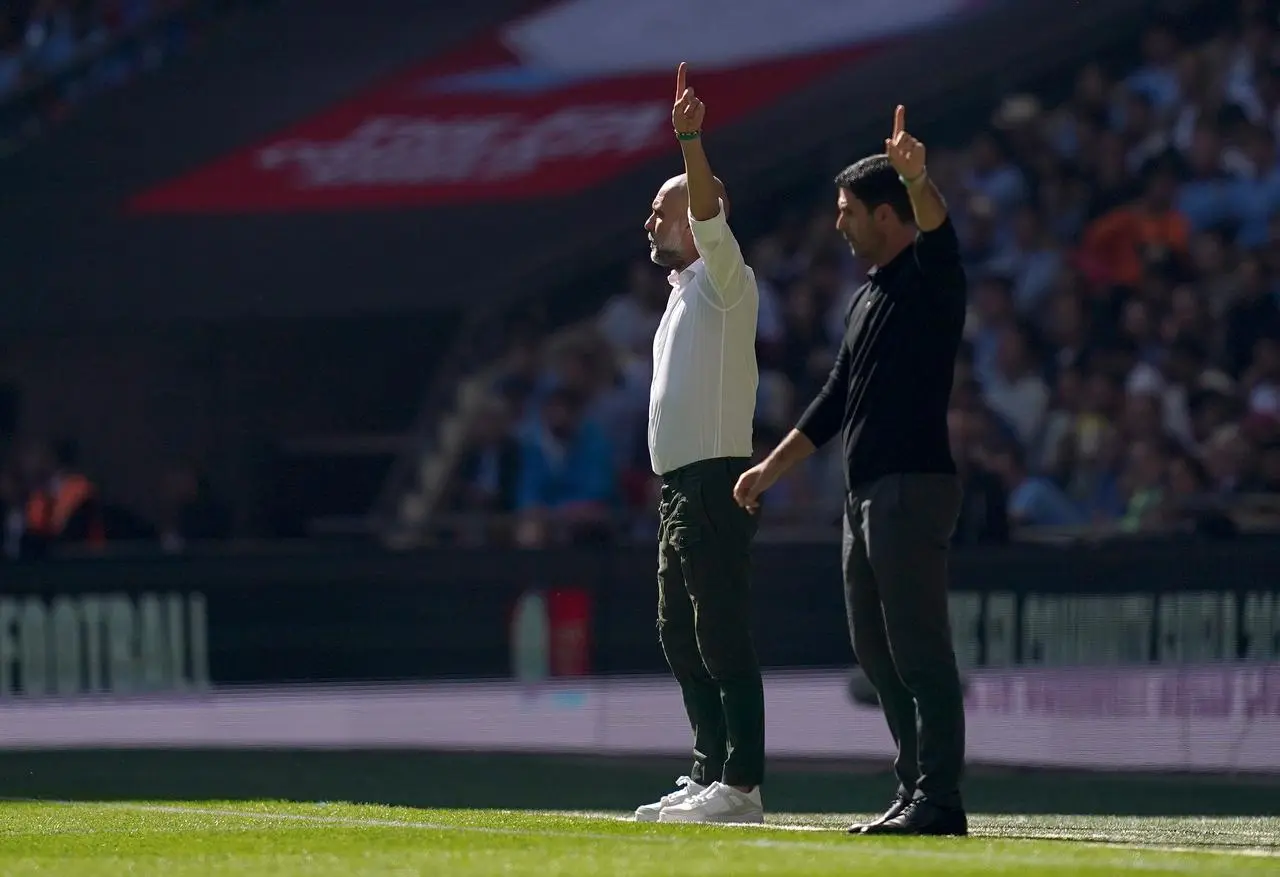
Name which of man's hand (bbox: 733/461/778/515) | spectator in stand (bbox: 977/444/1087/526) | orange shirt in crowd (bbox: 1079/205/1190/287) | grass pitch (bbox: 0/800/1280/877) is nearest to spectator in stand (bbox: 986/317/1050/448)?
spectator in stand (bbox: 977/444/1087/526)

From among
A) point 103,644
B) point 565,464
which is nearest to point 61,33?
point 565,464

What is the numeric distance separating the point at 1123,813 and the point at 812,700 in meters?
2.58

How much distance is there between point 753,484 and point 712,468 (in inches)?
14.9

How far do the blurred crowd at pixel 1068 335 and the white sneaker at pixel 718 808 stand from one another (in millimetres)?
4512

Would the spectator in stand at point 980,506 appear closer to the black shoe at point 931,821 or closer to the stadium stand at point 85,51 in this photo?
the black shoe at point 931,821

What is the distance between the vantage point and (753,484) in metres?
6.86

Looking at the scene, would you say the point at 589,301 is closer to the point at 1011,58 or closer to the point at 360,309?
the point at 360,309

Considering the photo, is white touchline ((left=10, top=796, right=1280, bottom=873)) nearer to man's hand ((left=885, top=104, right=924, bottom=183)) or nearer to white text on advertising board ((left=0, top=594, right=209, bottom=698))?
man's hand ((left=885, top=104, right=924, bottom=183))

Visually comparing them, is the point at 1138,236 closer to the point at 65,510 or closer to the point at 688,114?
the point at 65,510

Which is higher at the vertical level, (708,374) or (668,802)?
(708,374)

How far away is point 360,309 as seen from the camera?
55.3 ft

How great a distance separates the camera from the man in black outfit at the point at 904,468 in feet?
21.4

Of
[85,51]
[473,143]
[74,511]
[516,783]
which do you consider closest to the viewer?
[516,783]

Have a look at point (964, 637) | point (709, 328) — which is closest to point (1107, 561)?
point (964, 637)
